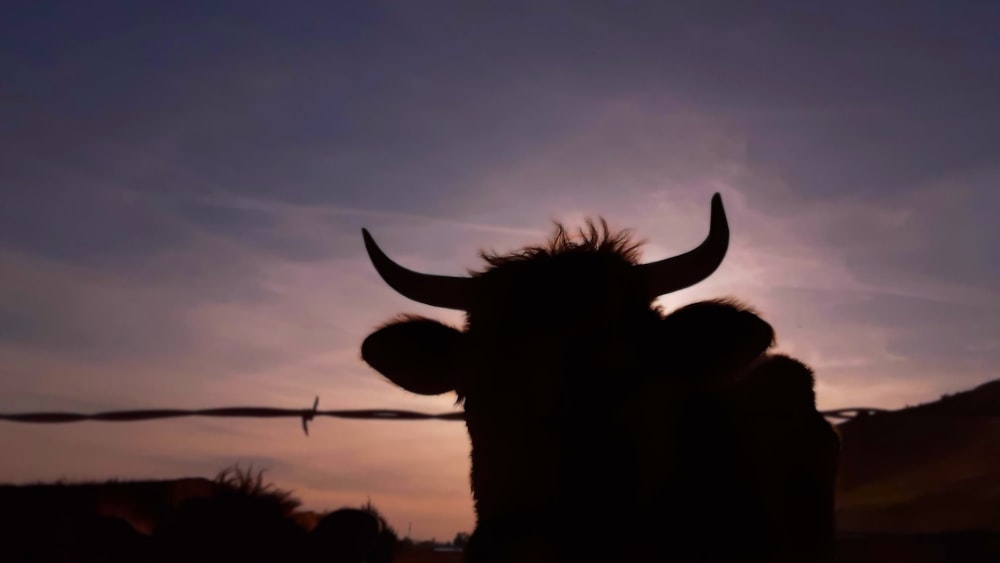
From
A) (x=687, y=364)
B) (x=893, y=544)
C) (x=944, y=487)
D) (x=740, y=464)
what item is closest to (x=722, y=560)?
(x=740, y=464)

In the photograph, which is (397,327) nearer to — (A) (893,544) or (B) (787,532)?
(B) (787,532)

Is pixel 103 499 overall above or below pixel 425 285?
below

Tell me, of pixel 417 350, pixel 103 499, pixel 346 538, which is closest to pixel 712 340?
pixel 417 350

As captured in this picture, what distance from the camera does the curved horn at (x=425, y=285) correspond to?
15.5 ft

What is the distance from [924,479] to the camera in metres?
9.41

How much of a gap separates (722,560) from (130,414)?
2.70m

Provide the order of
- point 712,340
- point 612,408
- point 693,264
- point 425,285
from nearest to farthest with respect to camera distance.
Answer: point 612,408 < point 712,340 < point 693,264 < point 425,285

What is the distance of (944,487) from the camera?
29.9ft

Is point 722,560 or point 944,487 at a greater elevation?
point 944,487

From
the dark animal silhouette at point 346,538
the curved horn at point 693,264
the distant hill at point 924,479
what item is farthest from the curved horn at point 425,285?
the distant hill at point 924,479

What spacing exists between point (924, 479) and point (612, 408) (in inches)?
276

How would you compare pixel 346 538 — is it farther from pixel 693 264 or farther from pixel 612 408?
pixel 693 264

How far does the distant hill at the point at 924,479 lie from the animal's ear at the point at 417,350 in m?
4.77

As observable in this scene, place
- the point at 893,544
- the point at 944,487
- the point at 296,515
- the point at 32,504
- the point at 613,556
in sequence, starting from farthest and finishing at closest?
the point at 944,487 → the point at 893,544 → the point at 296,515 → the point at 32,504 → the point at 613,556
